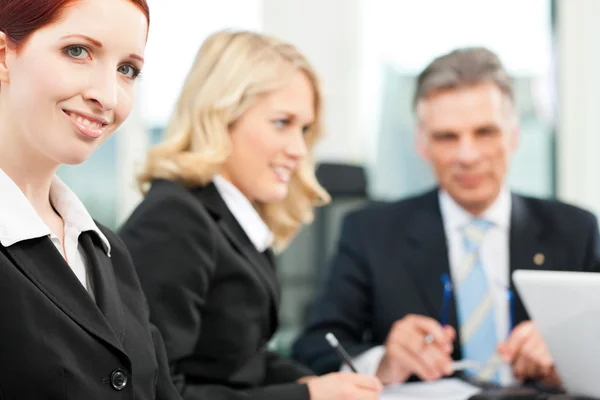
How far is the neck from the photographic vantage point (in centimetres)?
84

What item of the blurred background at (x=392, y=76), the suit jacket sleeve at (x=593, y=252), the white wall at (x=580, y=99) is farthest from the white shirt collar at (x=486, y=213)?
the white wall at (x=580, y=99)

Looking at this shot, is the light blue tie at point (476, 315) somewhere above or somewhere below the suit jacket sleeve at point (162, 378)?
below

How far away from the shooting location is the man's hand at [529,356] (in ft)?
5.30

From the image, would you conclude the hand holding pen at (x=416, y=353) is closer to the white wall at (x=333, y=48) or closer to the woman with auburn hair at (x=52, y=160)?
A: the woman with auburn hair at (x=52, y=160)

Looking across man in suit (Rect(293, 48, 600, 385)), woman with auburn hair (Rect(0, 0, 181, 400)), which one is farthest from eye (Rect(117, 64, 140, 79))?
man in suit (Rect(293, 48, 600, 385))

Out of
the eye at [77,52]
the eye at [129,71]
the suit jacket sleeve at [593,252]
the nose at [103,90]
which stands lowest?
the suit jacket sleeve at [593,252]

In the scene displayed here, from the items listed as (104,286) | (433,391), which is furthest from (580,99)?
(104,286)

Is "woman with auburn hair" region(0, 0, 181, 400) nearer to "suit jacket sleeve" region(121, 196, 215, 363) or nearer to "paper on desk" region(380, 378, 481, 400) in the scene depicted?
"suit jacket sleeve" region(121, 196, 215, 363)

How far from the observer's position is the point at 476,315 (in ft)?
6.31

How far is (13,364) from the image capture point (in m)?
0.77

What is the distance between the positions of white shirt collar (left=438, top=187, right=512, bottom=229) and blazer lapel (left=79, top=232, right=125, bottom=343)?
4.20ft

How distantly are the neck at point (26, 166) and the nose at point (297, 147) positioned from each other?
65 centimetres

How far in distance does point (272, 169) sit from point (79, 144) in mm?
683

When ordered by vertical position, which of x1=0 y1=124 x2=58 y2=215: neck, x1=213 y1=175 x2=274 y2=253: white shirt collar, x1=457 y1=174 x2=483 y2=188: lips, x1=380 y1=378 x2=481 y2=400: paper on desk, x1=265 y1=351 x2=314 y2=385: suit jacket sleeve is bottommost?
x1=380 y1=378 x2=481 y2=400: paper on desk
